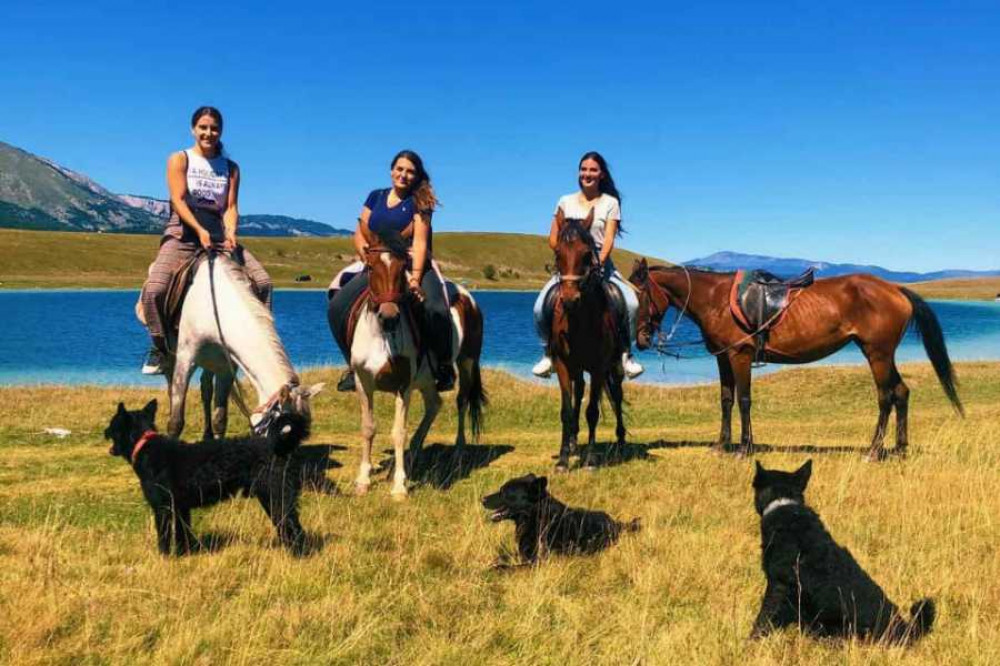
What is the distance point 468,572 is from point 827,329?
782 cm

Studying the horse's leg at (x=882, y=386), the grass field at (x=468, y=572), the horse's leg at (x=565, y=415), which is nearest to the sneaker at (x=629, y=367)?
the horse's leg at (x=565, y=415)

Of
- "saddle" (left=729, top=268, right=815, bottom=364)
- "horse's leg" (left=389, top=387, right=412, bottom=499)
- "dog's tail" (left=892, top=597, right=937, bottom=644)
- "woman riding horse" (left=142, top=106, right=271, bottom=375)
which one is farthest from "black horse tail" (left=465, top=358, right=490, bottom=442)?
"dog's tail" (left=892, top=597, right=937, bottom=644)

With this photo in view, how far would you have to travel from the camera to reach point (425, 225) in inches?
325

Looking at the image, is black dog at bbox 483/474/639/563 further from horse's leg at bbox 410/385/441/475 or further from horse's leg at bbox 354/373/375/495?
horse's leg at bbox 410/385/441/475

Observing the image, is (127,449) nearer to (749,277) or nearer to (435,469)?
(435,469)

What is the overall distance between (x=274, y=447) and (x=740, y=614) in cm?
369

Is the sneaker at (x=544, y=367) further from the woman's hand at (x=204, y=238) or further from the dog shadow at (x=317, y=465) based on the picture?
the woman's hand at (x=204, y=238)

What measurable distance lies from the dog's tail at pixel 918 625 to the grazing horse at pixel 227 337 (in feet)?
16.4

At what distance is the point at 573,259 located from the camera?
8.80 metres

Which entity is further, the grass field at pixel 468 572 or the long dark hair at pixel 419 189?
the long dark hair at pixel 419 189

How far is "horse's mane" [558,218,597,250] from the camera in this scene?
29.0 feet

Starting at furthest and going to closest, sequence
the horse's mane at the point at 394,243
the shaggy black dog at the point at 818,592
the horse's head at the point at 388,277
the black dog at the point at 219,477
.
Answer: the horse's mane at the point at 394,243 → the horse's head at the point at 388,277 → the black dog at the point at 219,477 → the shaggy black dog at the point at 818,592

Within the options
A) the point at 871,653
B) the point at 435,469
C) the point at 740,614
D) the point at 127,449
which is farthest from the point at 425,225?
the point at 871,653

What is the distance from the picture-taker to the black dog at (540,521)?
5.83 meters
